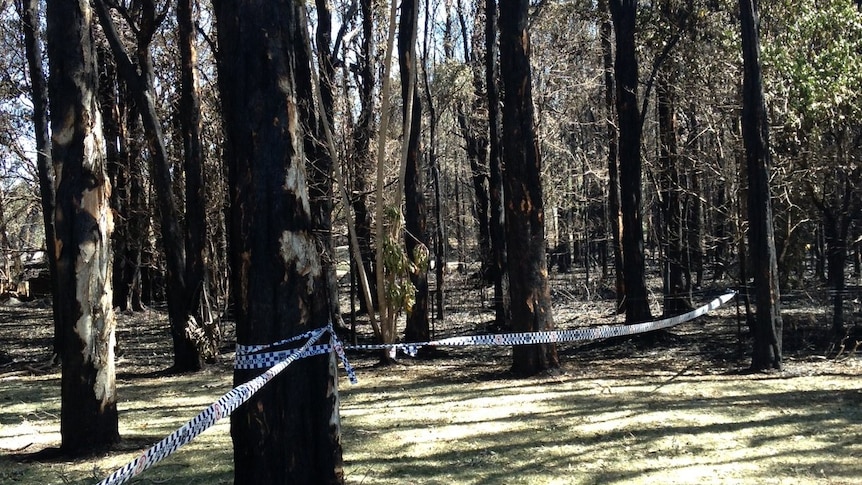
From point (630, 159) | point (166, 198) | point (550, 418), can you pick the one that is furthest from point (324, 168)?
point (550, 418)

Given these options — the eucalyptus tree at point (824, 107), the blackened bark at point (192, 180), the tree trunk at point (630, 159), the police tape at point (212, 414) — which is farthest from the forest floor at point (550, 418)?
the eucalyptus tree at point (824, 107)

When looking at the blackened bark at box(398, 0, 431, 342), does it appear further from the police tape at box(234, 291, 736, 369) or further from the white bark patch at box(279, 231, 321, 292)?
the white bark patch at box(279, 231, 321, 292)

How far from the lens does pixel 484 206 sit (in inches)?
963

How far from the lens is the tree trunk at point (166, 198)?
12336mm

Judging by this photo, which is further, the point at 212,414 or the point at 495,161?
the point at 495,161

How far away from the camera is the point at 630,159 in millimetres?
14836

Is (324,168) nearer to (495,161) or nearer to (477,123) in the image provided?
(495,161)

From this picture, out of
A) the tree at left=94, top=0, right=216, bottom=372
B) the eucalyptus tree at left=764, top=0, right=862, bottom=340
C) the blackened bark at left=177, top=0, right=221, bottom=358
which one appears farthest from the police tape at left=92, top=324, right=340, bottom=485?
the eucalyptus tree at left=764, top=0, right=862, bottom=340

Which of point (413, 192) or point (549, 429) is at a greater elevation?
point (413, 192)

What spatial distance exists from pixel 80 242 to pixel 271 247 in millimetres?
3294

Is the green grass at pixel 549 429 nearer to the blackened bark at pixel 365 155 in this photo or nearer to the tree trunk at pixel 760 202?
the tree trunk at pixel 760 202

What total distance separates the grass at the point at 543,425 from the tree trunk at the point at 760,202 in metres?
0.48

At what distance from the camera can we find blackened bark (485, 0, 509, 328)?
15781mm

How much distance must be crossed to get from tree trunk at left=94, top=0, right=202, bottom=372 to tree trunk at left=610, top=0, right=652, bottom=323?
7905mm
